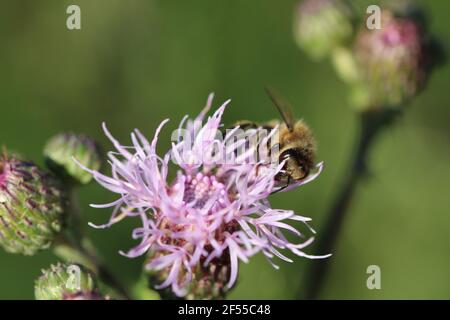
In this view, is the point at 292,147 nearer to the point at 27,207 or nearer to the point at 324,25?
the point at 27,207

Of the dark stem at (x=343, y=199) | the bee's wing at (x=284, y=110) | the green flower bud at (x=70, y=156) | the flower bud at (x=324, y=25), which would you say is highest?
the flower bud at (x=324, y=25)

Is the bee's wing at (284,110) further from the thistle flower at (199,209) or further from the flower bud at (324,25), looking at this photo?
the flower bud at (324,25)

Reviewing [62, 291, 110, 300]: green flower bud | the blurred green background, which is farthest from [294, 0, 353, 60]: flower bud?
[62, 291, 110, 300]: green flower bud

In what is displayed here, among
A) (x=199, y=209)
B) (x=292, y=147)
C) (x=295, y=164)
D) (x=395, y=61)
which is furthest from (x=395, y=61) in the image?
(x=199, y=209)

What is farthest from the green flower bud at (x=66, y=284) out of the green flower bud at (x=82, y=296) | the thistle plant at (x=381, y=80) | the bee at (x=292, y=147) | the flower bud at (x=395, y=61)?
the flower bud at (x=395, y=61)
